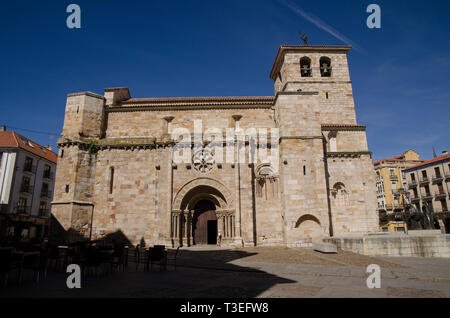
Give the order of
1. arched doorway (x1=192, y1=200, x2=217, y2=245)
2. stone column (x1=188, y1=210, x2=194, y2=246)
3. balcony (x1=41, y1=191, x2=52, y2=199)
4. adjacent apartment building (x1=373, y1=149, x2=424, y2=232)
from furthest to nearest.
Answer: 1. adjacent apartment building (x1=373, y1=149, x2=424, y2=232)
2. balcony (x1=41, y1=191, x2=52, y2=199)
3. arched doorway (x1=192, y1=200, x2=217, y2=245)
4. stone column (x1=188, y1=210, x2=194, y2=246)

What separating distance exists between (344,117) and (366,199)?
20.8ft

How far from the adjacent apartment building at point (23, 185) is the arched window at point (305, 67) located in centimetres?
2412

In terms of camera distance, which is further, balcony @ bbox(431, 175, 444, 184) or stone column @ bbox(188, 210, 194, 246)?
balcony @ bbox(431, 175, 444, 184)

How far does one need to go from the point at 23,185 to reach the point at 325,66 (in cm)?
2878

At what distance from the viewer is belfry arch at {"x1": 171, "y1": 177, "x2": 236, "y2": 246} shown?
617 inches

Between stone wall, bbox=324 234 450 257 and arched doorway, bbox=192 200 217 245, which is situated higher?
arched doorway, bbox=192 200 217 245

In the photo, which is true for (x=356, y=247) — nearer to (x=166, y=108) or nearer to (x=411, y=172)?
(x=166, y=108)

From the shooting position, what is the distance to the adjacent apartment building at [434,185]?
31.4 m

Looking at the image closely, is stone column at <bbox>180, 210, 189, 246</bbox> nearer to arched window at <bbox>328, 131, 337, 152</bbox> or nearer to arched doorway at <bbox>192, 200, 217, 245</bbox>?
arched doorway at <bbox>192, 200, 217, 245</bbox>

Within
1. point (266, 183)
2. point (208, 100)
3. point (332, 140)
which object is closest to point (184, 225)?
point (266, 183)

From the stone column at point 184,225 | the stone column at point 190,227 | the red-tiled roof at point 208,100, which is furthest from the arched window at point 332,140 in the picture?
the stone column at point 184,225

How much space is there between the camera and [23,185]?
25.7 meters

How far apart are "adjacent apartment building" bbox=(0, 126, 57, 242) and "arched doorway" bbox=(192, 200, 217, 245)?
13.6m

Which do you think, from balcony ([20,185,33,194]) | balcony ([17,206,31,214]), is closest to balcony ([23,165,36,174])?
balcony ([20,185,33,194])
